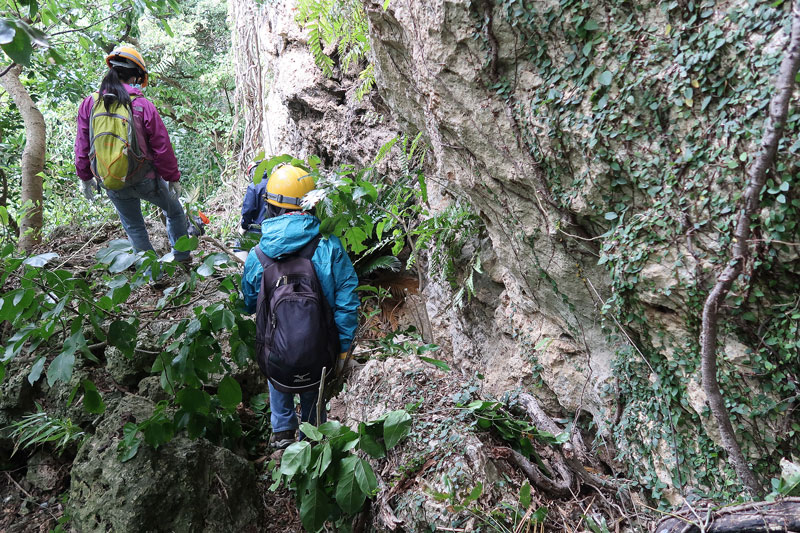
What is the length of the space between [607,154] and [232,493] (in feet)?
10.7

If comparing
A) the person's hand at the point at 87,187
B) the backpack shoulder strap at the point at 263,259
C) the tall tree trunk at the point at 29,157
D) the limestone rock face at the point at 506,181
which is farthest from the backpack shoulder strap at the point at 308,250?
the tall tree trunk at the point at 29,157

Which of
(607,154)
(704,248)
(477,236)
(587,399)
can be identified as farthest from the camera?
(477,236)

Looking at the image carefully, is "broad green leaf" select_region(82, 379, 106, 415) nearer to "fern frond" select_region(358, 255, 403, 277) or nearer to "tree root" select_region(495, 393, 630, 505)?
"tree root" select_region(495, 393, 630, 505)

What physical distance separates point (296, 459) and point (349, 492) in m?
0.32

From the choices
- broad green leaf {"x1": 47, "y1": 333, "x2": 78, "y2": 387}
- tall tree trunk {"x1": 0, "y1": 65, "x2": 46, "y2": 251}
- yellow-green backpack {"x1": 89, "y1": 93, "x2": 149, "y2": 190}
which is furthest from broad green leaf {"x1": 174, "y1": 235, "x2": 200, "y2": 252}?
tall tree trunk {"x1": 0, "y1": 65, "x2": 46, "y2": 251}

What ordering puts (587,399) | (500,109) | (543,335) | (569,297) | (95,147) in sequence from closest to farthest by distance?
(500,109)
(569,297)
(587,399)
(543,335)
(95,147)

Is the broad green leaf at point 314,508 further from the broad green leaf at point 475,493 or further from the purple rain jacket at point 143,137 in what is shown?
the purple rain jacket at point 143,137

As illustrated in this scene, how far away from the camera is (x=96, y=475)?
3201mm

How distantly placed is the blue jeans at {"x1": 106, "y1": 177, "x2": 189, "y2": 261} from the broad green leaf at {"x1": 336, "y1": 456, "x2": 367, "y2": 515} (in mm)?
3105

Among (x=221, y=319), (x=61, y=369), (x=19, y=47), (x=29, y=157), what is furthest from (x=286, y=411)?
(x=29, y=157)

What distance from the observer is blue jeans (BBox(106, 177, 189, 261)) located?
476cm

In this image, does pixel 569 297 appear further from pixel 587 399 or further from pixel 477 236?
pixel 477 236

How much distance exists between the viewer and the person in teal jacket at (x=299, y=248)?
11.4ft

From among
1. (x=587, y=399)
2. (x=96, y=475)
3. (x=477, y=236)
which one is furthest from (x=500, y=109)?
(x=96, y=475)
